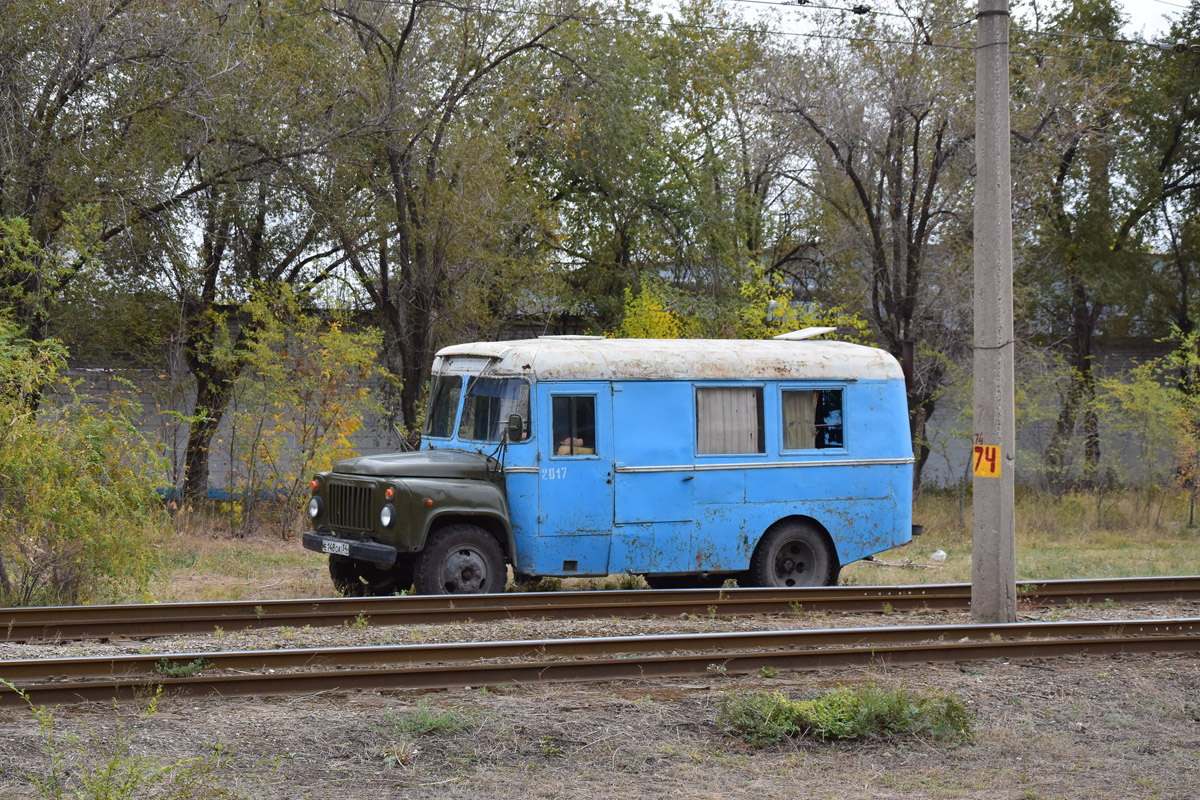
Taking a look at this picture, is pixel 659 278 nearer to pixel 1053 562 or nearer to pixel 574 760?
pixel 1053 562

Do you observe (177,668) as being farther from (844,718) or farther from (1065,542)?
(1065,542)

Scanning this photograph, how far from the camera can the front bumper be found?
11.0 metres

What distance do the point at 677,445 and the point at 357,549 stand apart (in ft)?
11.3

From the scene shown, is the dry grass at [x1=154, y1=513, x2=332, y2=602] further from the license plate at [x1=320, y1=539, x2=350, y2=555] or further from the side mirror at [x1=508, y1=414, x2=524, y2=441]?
the side mirror at [x1=508, y1=414, x2=524, y2=441]

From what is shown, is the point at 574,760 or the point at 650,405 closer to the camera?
the point at 574,760

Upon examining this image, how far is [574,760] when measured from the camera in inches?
260

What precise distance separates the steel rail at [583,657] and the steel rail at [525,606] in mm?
1725

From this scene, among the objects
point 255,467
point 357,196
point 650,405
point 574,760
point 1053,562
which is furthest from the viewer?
point 357,196

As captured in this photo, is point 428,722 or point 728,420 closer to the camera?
point 428,722

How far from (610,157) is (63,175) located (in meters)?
10.4

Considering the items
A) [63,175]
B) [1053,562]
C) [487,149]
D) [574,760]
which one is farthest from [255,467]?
[574,760]

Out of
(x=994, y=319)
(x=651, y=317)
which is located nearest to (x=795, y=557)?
(x=994, y=319)

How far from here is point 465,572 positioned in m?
11.7

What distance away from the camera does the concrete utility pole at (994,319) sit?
10391 mm
